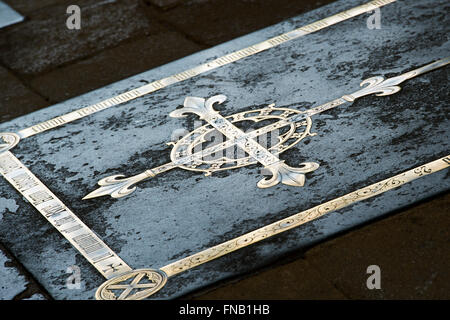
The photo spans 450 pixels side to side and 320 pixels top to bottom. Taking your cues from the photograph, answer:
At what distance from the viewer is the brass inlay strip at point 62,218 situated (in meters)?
2.44

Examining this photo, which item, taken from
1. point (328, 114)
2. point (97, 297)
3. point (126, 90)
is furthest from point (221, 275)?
point (126, 90)

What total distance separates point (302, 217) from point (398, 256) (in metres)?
0.36

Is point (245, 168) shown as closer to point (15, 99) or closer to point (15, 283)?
point (15, 283)

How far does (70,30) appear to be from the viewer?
171 inches

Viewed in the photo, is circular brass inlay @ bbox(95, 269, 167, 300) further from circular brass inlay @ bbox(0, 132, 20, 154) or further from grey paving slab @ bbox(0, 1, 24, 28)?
grey paving slab @ bbox(0, 1, 24, 28)

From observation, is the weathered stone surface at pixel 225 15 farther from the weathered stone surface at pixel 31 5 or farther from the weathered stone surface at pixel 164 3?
the weathered stone surface at pixel 31 5

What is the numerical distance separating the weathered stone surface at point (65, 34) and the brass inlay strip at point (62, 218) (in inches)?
41.5

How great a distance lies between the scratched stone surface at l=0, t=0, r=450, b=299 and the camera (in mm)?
2443

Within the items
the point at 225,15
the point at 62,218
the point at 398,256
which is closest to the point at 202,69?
the point at 225,15

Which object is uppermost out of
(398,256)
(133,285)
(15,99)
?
(398,256)

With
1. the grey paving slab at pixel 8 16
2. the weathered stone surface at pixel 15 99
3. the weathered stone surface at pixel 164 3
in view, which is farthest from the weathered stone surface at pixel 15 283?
the grey paving slab at pixel 8 16

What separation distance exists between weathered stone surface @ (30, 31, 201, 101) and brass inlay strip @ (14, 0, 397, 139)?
298 millimetres

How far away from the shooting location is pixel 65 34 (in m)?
4.32
